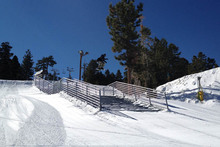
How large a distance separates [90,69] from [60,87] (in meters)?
34.9

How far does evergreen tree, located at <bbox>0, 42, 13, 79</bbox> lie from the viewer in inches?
1664

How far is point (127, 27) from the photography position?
16.5 m

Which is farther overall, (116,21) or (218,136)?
(116,21)

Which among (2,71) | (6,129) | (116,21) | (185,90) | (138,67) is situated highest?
(116,21)

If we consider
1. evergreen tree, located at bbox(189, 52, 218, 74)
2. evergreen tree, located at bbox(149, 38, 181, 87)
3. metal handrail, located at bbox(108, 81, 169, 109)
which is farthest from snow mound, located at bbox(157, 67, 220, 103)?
evergreen tree, located at bbox(189, 52, 218, 74)

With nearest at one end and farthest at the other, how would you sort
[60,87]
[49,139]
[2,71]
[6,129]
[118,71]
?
[49,139] < [6,129] < [60,87] < [2,71] < [118,71]

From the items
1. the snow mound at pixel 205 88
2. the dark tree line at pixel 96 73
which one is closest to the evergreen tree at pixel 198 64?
the snow mound at pixel 205 88

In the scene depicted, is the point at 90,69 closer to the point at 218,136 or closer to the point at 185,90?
the point at 185,90

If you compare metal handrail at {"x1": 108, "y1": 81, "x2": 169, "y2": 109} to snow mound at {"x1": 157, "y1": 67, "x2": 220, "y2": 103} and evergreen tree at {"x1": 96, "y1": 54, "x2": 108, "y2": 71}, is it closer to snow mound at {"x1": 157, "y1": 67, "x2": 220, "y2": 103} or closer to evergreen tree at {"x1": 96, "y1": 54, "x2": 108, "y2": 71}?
snow mound at {"x1": 157, "y1": 67, "x2": 220, "y2": 103}

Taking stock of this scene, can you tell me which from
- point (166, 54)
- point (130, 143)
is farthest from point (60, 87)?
point (166, 54)

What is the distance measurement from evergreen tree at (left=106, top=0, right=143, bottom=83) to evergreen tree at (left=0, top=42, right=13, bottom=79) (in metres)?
40.6

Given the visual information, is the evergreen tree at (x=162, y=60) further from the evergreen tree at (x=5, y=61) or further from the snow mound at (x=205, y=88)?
the evergreen tree at (x=5, y=61)

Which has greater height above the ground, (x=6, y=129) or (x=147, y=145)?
(x=6, y=129)

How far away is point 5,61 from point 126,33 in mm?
44559
